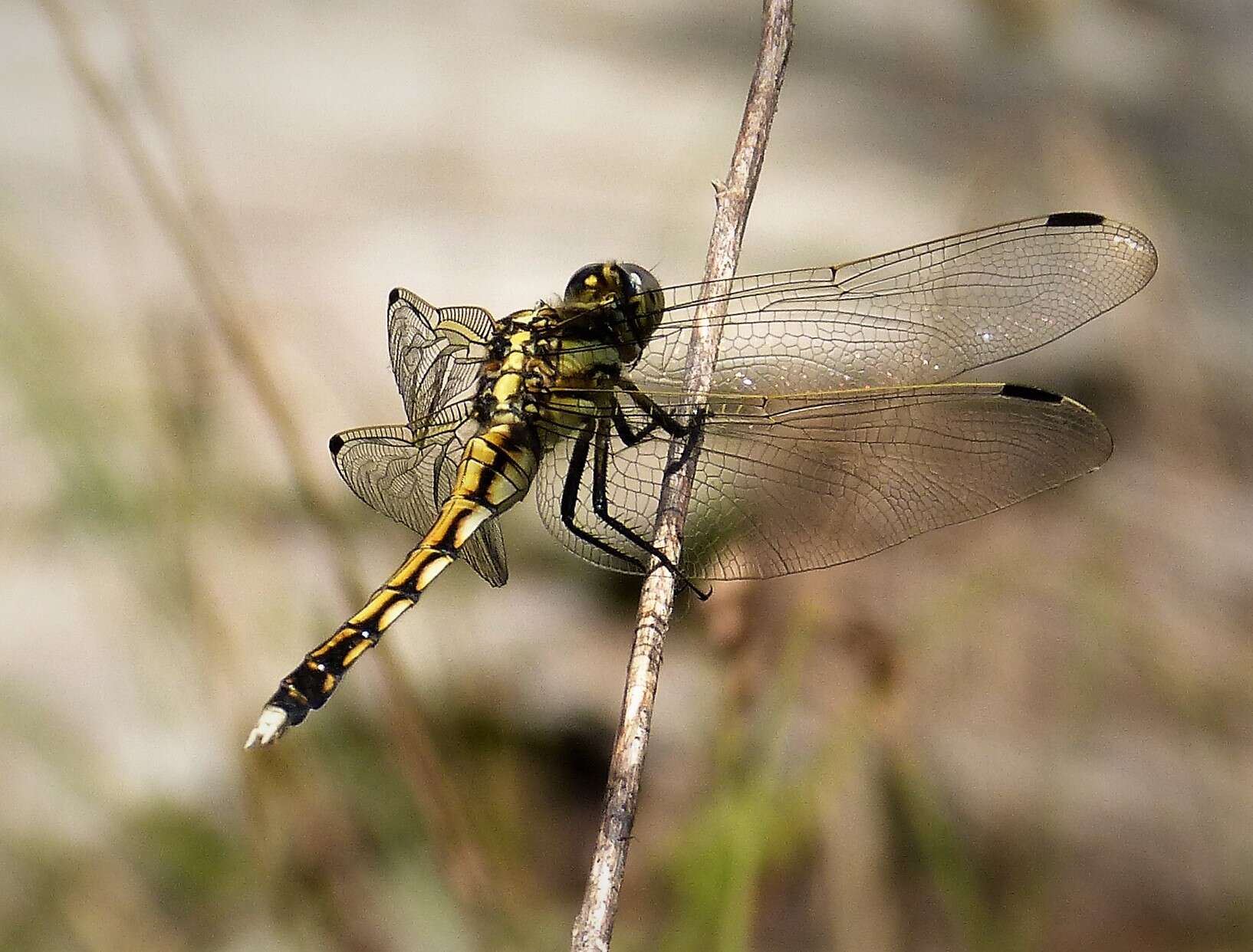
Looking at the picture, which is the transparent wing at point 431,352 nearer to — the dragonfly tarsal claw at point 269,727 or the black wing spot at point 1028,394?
the dragonfly tarsal claw at point 269,727

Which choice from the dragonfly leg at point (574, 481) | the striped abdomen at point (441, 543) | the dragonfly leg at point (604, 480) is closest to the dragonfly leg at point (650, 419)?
the dragonfly leg at point (604, 480)

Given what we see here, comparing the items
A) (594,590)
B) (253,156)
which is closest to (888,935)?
(594,590)

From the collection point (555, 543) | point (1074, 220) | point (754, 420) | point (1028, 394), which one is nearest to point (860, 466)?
point (754, 420)

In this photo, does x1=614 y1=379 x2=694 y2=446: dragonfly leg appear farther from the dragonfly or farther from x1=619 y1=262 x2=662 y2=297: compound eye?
x1=619 y1=262 x2=662 y2=297: compound eye

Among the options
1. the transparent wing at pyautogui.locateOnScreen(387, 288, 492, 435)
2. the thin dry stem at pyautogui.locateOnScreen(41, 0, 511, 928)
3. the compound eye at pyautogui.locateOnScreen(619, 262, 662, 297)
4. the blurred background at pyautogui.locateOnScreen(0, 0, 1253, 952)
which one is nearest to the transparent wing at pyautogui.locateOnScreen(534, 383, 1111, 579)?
the blurred background at pyautogui.locateOnScreen(0, 0, 1253, 952)

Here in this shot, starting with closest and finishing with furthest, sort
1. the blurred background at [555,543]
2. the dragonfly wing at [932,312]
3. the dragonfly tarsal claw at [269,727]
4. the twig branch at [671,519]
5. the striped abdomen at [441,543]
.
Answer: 1. the twig branch at [671,519]
2. the dragonfly tarsal claw at [269,727]
3. the striped abdomen at [441,543]
4. the dragonfly wing at [932,312]
5. the blurred background at [555,543]

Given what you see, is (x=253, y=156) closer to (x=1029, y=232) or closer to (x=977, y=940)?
(x=1029, y=232)
